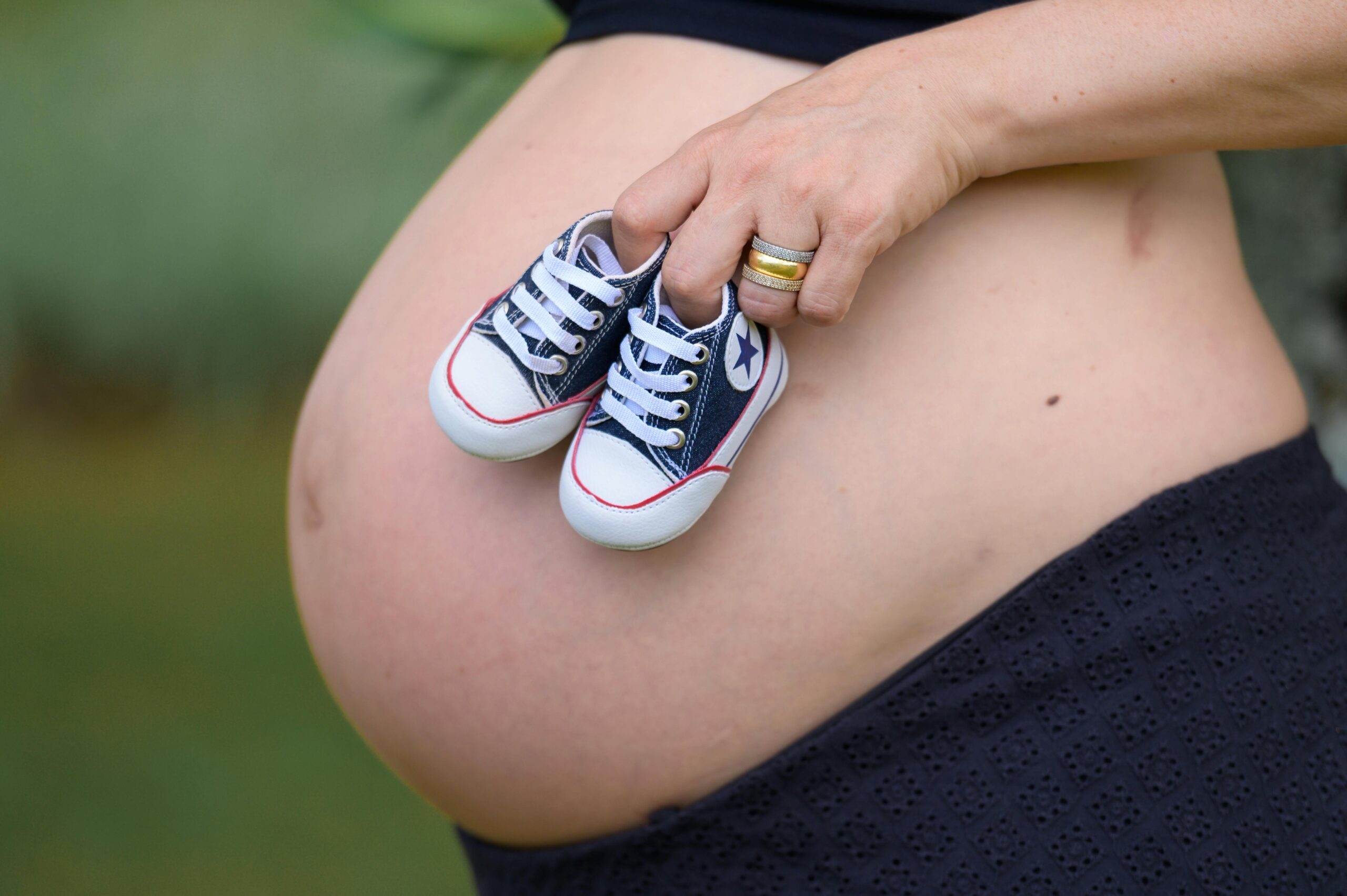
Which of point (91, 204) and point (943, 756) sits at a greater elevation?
point (91, 204)

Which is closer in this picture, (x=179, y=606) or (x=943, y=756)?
(x=943, y=756)

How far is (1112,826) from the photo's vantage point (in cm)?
62

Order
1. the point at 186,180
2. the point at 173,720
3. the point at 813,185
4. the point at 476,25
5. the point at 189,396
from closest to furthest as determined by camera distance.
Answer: the point at 813,185 → the point at 476,25 → the point at 173,720 → the point at 186,180 → the point at 189,396

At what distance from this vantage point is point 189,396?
10.9ft

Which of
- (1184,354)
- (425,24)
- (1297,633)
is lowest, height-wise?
(1297,633)

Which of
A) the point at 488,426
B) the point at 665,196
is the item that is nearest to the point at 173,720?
the point at 488,426

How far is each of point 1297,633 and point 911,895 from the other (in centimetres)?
32

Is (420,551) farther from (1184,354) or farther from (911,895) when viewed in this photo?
(1184,354)

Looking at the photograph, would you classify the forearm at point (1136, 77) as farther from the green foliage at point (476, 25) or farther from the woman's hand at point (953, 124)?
the green foliage at point (476, 25)

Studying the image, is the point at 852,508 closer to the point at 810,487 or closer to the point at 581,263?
the point at 810,487

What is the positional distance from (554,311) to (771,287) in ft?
0.45

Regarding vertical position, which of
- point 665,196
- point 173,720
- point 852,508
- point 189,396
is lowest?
point 173,720

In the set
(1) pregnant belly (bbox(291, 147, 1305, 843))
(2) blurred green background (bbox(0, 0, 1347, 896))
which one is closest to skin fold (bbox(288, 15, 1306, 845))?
(1) pregnant belly (bbox(291, 147, 1305, 843))

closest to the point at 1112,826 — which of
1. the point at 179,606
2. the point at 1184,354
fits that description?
the point at 1184,354
